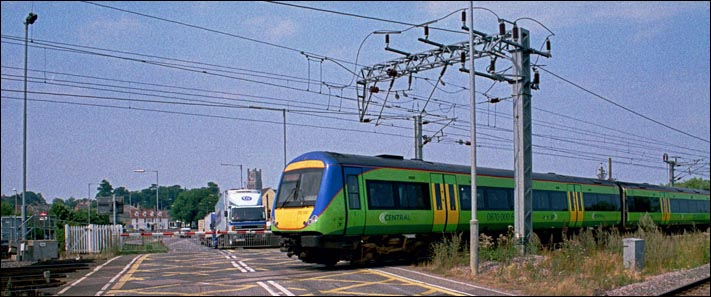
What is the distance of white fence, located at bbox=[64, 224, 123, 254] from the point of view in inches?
1046

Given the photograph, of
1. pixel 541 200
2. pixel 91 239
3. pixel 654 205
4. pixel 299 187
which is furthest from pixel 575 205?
pixel 91 239

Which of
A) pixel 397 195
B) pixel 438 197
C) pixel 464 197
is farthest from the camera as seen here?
pixel 464 197

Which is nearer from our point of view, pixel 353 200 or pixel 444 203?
pixel 353 200

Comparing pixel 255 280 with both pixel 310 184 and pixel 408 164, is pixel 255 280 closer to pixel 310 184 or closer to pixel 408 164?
pixel 310 184

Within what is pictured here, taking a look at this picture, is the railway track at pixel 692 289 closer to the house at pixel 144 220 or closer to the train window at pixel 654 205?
the train window at pixel 654 205

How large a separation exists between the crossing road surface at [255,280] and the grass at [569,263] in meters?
0.95

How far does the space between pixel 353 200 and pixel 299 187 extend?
4.99 feet

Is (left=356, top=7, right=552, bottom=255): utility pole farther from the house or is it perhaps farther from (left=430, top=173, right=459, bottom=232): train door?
the house

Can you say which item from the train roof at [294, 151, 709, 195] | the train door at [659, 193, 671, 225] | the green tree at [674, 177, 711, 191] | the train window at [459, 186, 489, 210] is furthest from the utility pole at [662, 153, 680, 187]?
the train window at [459, 186, 489, 210]

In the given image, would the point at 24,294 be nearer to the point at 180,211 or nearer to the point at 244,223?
the point at 244,223

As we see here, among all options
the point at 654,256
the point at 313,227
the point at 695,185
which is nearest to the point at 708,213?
the point at 695,185

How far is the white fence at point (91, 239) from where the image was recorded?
26562 millimetres

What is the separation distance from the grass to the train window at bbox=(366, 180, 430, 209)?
5.00ft

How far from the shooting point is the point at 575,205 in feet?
91.3
